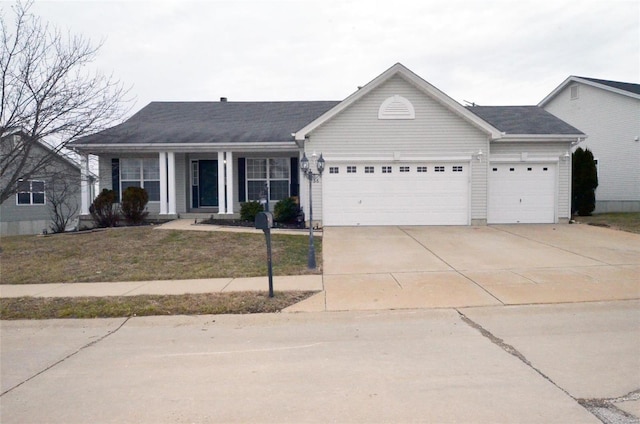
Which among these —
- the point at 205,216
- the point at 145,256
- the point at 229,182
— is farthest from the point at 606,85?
the point at 145,256

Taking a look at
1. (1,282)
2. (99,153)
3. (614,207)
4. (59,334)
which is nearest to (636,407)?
(59,334)

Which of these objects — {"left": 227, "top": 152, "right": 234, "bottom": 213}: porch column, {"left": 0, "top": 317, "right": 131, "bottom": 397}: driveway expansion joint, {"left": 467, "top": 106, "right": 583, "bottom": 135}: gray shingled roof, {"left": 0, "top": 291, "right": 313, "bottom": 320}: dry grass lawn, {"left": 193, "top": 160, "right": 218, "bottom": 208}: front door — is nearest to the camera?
{"left": 0, "top": 317, "right": 131, "bottom": 397}: driveway expansion joint

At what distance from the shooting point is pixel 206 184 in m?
19.1

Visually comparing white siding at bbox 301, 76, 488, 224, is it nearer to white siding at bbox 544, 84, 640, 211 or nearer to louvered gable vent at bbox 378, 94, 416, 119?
louvered gable vent at bbox 378, 94, 416, 119

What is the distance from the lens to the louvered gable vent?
15781 mm

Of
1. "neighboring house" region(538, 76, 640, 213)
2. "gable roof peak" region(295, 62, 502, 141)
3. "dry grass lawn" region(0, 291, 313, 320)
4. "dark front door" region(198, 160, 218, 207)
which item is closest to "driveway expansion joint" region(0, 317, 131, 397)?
"dry grass lawn" region(0, 291, 313, 320)

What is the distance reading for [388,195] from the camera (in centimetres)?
1591

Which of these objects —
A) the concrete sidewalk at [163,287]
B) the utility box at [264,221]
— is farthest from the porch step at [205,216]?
the utility box at [264,221]

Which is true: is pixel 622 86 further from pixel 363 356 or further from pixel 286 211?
pixel 363 356

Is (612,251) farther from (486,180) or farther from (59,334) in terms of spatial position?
(59,334)

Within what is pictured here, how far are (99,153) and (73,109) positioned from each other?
5.81 metres

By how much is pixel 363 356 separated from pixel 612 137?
24.0 metres

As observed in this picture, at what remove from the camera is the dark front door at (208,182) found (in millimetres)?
19094

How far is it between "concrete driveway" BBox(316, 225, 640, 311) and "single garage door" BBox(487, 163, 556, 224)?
2147mm
